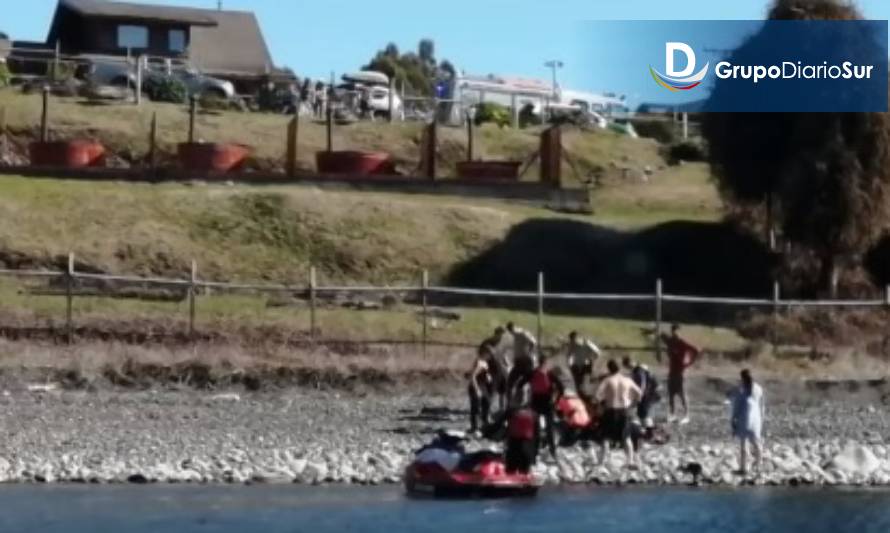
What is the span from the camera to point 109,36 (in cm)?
8119

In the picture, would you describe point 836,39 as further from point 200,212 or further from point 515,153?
point 515,153

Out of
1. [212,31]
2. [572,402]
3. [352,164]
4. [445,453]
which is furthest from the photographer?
[212,31]

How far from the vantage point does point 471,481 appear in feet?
90.3

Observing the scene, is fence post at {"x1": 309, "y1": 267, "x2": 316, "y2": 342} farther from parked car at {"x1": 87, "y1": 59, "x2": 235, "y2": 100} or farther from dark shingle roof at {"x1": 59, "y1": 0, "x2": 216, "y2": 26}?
Answer: dark shingle roof at {"x1": 59, "y1": 0, "x2": 216, "y2": 26}

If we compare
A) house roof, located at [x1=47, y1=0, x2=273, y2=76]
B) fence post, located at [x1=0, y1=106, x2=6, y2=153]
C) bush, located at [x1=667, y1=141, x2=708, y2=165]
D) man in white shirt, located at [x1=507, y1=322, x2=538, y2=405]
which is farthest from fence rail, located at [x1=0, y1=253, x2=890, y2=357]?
house roof, located at [x1=47, y1=0, x2=273, y2=76]

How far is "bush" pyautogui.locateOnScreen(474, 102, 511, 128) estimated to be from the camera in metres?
71.9

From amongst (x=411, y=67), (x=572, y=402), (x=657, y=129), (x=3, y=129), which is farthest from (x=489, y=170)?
(x=411, y=67)

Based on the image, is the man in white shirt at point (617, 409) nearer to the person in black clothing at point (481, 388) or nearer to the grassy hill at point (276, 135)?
the person in black clothing at point (481, 388)

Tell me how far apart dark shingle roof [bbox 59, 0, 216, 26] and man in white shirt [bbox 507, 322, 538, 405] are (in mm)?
50305

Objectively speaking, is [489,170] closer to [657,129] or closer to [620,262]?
[620,262]

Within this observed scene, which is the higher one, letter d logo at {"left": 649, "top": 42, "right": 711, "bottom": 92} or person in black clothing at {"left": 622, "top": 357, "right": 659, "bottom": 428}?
letter d logo at {"left": 649, "top": 42, "right": 711, "bottom": 92}

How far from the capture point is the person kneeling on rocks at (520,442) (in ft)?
90.7

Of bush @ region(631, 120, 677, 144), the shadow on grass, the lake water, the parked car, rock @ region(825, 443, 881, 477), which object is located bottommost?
the lake water

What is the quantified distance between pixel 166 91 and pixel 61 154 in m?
14.0
